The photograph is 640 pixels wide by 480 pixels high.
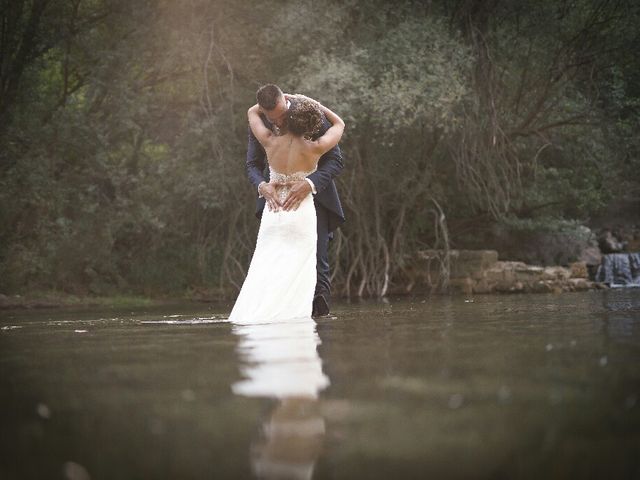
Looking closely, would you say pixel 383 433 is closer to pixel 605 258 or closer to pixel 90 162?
pixel 90 162

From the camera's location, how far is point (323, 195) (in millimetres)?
8016

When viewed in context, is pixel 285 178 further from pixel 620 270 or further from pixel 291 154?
pixel 620 270

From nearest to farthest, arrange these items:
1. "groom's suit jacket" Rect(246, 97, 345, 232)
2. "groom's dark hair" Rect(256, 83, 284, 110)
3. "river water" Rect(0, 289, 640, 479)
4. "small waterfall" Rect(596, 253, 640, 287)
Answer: "river water" Rect(0, 289, 640, 479), "groom's dark hair" Rect(256, 83, 284, 110), "groom's suit jacket" Rect(246, 97, 345, 232), "small waterfall" Rect(596, 253, 640, 287)

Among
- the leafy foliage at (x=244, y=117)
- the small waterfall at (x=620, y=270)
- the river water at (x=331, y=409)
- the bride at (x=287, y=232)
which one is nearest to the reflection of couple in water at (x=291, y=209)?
the bride at (x=287, y=232)

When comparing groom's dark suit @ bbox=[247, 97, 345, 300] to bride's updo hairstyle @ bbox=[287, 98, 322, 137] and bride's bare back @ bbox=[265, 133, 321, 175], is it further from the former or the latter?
bride's updo hairstyle @ bbox=[287, 98, 322, 137]

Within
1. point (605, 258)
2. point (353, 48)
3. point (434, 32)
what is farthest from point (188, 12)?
point (605, 258)

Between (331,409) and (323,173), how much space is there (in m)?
5.37

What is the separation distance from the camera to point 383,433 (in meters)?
2.11

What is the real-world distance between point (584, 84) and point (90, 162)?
35.1 ft

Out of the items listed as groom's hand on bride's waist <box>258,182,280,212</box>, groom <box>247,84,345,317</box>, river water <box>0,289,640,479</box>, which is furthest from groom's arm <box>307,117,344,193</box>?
river water <box>0,289,640,479</box>

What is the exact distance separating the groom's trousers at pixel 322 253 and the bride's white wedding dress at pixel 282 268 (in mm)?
226

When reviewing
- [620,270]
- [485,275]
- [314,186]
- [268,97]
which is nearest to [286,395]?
[268,97]

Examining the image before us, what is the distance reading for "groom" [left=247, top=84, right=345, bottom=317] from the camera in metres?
7.31

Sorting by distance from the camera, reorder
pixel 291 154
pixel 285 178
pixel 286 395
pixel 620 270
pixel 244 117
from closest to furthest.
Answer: pixel 286 395, pixel 291 154, pixel 285 178, pixel 244 117, pixel 620 270
